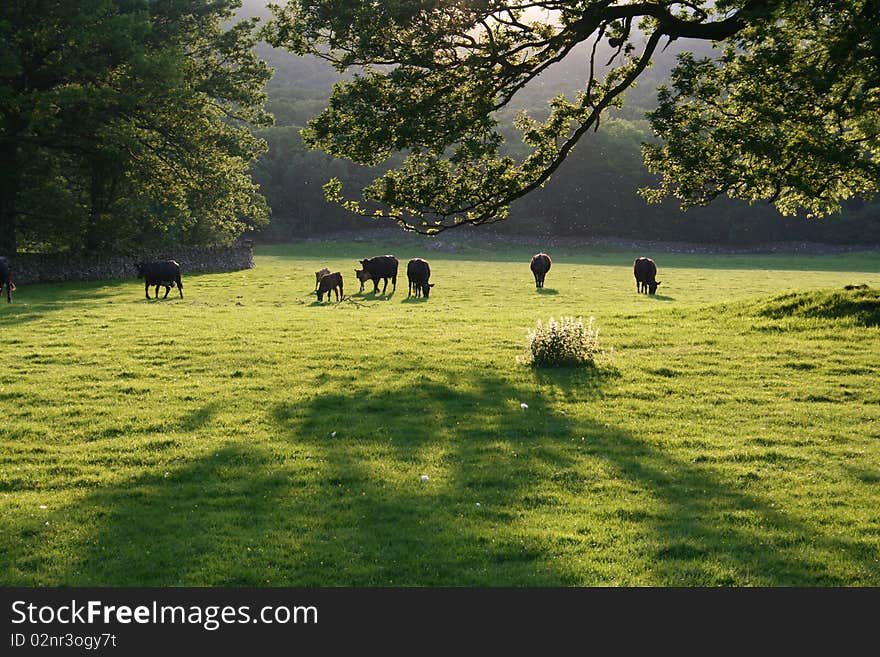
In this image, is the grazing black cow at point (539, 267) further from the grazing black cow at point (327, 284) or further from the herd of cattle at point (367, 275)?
the grazing black cow at point (327, 284)

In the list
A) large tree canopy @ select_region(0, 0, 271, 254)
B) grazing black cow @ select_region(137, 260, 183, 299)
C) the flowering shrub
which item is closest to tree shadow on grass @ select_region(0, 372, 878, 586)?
the flowering shrub

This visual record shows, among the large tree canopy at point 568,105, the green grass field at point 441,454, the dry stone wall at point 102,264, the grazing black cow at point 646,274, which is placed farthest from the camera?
the grazing black cow at point 646,274

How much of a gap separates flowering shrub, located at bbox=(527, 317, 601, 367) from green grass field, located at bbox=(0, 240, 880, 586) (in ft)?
1.68

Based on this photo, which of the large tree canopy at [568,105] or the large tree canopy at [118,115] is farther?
the large tree canopy at [118,115]

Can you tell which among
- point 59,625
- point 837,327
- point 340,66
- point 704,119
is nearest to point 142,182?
point 340,66

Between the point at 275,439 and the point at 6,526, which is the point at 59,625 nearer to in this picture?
the point at 6,526

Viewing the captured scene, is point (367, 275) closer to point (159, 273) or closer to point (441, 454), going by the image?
point (159, 273)

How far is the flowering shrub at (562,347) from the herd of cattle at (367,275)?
18.5 m

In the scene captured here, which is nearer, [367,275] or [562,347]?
[562,347]

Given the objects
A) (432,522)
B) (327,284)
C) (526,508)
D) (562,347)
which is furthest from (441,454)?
(327,284)

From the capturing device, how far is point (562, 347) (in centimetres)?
1712

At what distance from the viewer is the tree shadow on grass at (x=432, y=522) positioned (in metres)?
7.30

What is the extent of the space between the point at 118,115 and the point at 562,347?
98.3ft

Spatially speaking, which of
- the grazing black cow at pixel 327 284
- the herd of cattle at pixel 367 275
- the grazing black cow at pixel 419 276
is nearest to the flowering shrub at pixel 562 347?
the herd of cattle at pixel 367 275
